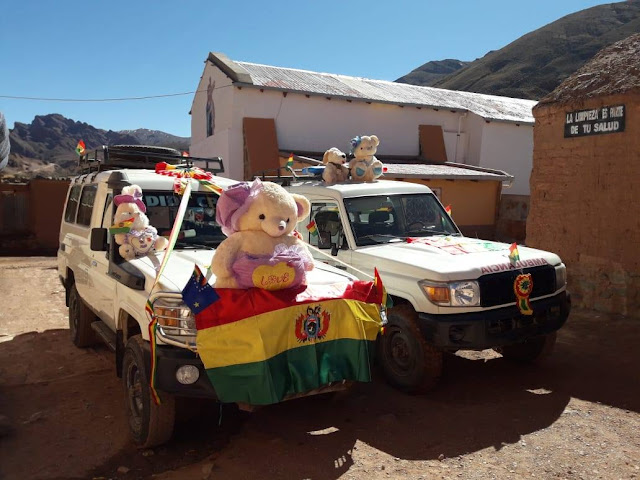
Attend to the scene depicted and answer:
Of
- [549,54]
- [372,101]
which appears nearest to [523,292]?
[372,101]

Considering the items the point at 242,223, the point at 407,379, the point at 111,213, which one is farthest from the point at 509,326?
the point at 111,213

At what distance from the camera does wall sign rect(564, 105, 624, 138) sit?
7395mm

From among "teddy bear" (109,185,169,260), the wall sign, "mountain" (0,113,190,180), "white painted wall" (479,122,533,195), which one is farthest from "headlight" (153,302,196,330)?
"mountain" (0,113,190,180)

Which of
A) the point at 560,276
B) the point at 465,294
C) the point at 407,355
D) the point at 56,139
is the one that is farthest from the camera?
the point at 56,139

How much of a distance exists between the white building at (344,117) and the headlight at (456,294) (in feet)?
46.6

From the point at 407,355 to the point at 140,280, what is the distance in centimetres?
248

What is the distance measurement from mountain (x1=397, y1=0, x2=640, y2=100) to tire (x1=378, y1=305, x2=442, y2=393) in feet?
202

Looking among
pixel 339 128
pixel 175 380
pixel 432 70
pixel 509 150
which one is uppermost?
pixel 432 70

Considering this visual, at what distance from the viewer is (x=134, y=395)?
3.92 metres

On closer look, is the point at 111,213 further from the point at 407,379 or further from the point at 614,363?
the point at 614,363

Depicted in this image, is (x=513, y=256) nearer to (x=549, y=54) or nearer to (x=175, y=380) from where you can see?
(x=175, y=380)

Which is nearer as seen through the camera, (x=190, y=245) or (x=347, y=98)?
(x=190, y=245)

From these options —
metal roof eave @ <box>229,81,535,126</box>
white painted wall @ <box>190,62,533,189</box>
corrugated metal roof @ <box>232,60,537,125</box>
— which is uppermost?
corrugated metal roof @ <box>232,60,537,125</box>

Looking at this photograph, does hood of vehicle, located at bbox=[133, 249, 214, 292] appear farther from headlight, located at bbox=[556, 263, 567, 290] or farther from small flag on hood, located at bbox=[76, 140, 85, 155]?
headlight, located at bbox=[556, 263, 567, 290]
